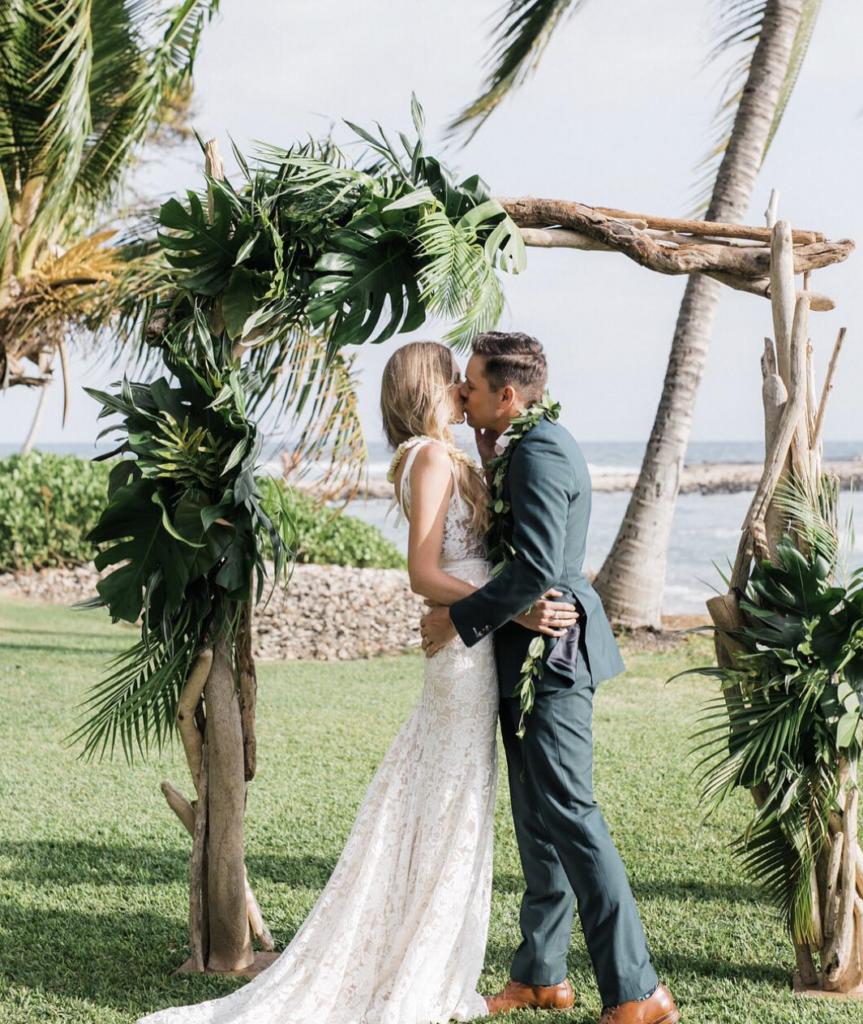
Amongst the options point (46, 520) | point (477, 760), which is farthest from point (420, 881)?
point (46, 520)

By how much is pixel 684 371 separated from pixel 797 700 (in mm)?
7346

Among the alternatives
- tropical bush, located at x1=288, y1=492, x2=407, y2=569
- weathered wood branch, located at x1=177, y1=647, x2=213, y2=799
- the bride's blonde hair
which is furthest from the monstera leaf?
tropical bush, located at x1=288, y1=492, x2=407, y2=569

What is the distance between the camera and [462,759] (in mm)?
3230

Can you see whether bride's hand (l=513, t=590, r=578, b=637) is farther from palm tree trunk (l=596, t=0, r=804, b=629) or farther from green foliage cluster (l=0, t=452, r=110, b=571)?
green foliage cluster (l=0, t=452, r=110, b=571)

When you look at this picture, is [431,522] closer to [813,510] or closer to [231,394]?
[231,394]

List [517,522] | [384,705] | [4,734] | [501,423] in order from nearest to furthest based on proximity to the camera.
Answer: [517,522] < [501,423] < [4,734] < [384,705]

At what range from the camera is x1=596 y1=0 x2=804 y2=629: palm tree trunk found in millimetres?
10125

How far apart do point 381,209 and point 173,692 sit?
1730 mm

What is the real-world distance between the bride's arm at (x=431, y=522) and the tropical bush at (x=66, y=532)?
36.6 ft

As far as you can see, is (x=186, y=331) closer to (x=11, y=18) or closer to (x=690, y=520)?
(x=11, y=18)

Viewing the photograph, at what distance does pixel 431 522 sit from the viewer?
312cm

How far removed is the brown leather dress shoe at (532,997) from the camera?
3.30 meters

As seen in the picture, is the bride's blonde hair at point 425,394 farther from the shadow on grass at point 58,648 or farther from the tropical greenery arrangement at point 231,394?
the shadow on grass at point 58,648

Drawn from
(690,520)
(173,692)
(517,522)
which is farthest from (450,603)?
(690,520)
